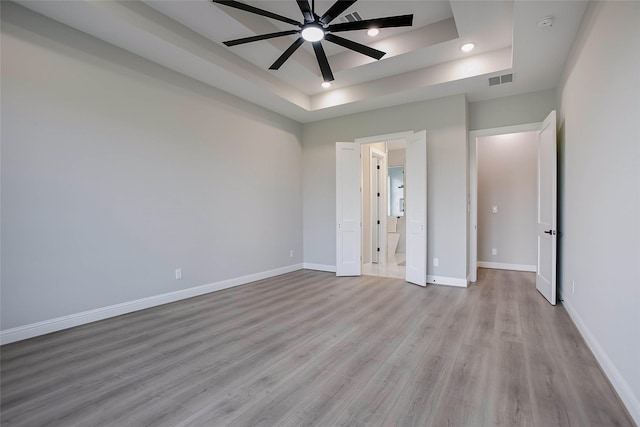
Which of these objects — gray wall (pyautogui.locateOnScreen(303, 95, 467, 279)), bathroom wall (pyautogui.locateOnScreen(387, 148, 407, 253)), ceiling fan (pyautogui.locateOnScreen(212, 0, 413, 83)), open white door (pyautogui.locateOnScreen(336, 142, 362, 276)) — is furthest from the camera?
bathroom wall (pyautogui.locateOnScreen(387, 148, 407, 253))

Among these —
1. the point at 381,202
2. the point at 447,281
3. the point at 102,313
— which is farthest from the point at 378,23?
the point at 381,202

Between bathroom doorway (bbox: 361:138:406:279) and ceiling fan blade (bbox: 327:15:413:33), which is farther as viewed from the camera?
bathroom doorway (bbox: 361:138:406:279)

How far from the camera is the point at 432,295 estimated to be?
4.15 meters

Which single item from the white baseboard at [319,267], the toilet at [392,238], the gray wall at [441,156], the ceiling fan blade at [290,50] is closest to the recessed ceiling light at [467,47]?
the gray wall at [441,156]

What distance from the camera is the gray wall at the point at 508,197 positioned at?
5.77 metres

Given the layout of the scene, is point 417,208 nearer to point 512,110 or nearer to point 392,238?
point 512,110

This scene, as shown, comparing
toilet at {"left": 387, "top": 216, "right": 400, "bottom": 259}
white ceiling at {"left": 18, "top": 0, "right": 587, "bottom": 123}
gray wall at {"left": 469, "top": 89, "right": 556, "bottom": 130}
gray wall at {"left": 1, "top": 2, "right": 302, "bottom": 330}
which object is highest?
white ceiling at {"left": 18, "top": 0, "right": 587, "bottom": 123}

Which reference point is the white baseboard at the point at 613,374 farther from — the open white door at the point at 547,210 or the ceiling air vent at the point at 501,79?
the ceiling air vent at the point at 501,79

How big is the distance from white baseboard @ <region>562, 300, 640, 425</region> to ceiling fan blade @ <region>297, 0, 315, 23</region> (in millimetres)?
3291

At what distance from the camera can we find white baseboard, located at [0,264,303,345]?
265 centimetres

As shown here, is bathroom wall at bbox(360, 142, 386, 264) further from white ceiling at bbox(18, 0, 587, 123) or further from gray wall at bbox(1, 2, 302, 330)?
gray wall at bbox(1, 2, 302, 330)

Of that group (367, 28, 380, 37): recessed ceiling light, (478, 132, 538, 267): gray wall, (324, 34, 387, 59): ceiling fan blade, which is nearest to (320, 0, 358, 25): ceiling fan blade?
(324, 34, 387, 59): ceiling fan blade

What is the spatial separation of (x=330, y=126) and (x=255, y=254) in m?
2.90

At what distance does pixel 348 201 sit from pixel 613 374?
404cm
